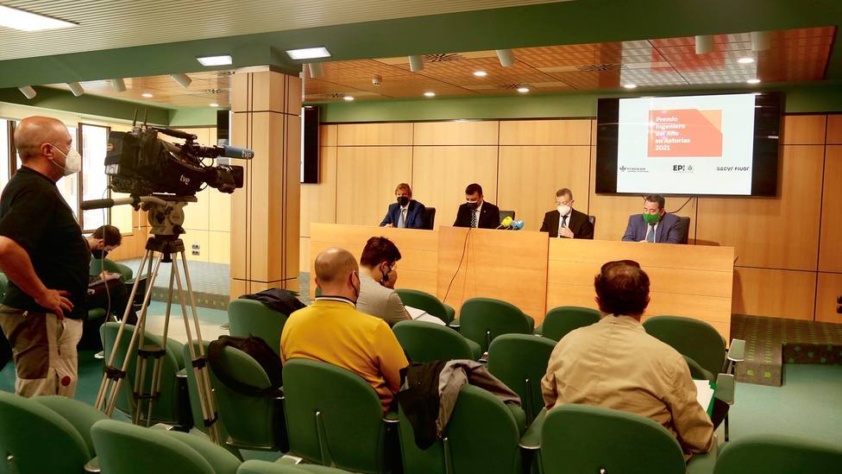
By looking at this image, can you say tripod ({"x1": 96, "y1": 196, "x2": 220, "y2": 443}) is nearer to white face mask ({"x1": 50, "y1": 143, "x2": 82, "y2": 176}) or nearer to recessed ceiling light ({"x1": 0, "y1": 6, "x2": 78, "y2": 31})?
white face mask ({"x1": 50, "y1": 143, "x2": 82, "y2": 176})

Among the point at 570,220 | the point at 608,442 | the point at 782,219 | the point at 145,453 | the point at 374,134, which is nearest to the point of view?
the point at 145,453

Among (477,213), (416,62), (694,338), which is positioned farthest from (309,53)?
(694,338)

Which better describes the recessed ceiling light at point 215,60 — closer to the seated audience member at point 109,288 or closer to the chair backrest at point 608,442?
the seated audience member at point 109,288

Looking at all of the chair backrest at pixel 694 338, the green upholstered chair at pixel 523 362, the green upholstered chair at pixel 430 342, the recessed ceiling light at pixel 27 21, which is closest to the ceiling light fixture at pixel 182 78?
the recessed ceiling light at pixel 27 21

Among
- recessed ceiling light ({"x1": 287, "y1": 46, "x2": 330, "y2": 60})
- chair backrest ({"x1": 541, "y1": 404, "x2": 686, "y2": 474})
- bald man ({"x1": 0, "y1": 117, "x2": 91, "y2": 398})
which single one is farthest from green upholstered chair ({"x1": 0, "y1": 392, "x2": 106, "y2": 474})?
recessed ceiling light ({"x1": 287, "y1": 46, "x2": 330, "y2": 60})

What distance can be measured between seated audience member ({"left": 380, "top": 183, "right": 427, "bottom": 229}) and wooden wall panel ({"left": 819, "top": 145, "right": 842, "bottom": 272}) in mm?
4573

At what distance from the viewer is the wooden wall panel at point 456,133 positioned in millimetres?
9336

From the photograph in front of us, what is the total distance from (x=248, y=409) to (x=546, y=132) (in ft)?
22.6

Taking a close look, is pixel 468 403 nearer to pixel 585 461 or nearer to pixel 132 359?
pixel 585 461

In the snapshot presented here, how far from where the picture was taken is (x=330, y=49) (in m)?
6.11

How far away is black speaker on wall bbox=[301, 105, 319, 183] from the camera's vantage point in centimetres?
1059

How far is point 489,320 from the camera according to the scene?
4297 mm

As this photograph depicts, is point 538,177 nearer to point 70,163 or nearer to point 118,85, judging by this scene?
point 118,85

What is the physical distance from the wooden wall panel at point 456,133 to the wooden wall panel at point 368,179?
1.07ft
